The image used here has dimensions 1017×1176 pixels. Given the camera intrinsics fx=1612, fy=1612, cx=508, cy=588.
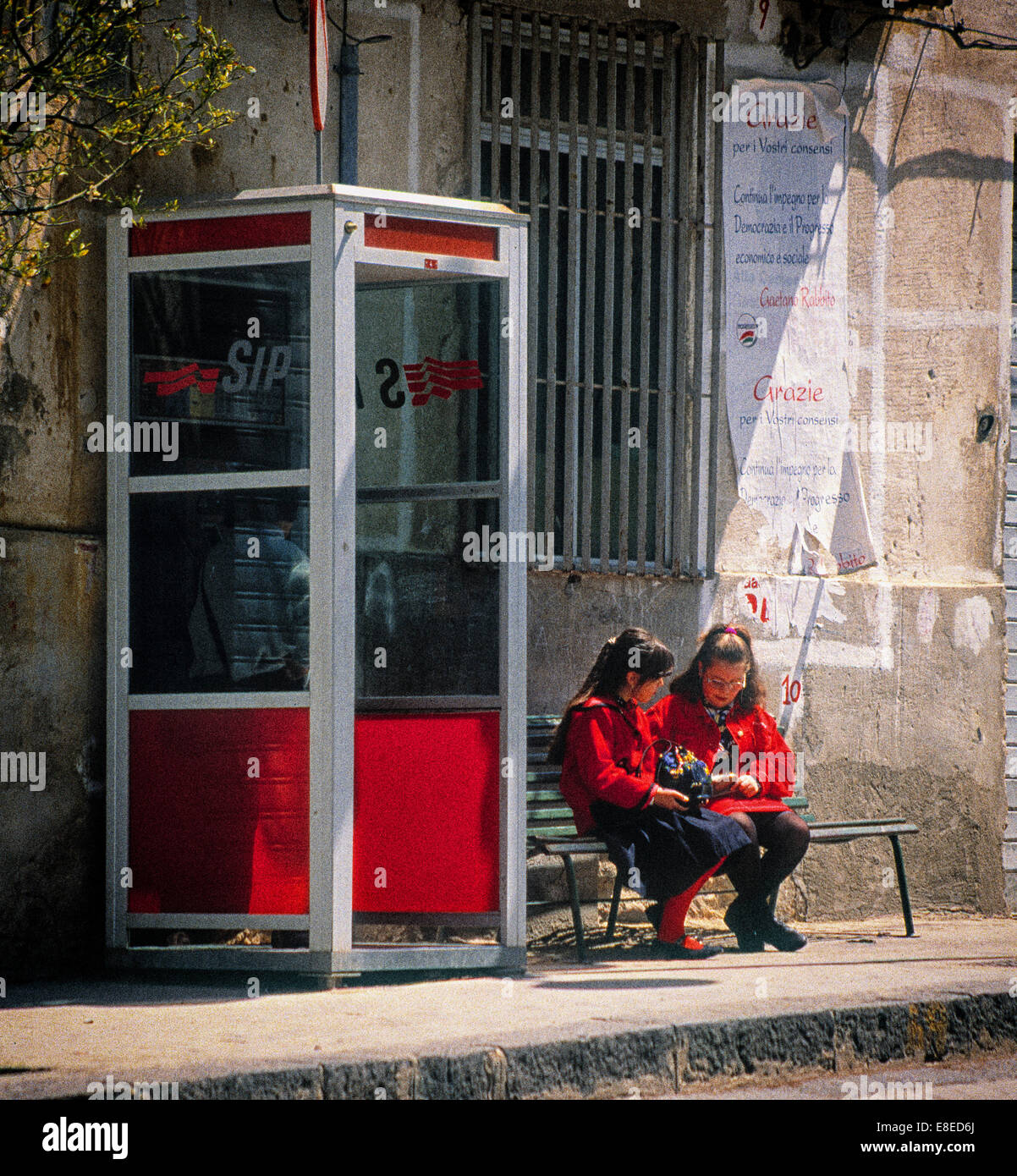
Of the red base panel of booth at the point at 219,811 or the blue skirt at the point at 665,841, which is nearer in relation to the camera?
the red base panel of booth at the point at 219,811

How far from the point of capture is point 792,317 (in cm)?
829

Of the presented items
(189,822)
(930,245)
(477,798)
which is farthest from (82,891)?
(930,245)

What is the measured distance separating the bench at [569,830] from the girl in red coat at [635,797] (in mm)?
87

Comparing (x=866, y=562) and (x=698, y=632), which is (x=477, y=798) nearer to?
(x=698, y=632)

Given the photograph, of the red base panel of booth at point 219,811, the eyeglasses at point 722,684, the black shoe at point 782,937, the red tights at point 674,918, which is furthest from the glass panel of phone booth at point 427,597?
the black shoe at point 782,937

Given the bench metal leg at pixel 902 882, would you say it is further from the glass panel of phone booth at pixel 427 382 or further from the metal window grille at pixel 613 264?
the glass panel of phone booth at pixel 427 382

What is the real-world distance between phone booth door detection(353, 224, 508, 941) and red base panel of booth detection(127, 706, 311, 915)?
0.26m

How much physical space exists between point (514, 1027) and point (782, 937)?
2.64 meters

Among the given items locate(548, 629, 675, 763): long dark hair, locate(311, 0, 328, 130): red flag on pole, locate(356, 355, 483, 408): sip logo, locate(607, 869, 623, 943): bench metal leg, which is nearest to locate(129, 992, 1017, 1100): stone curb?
locate(607, 869, 623, 943): bench metal leg

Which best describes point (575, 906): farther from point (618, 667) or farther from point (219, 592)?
point (219, 592)

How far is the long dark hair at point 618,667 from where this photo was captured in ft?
23.2

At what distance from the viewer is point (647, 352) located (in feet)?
26.2

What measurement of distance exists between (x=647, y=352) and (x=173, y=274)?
8.65ft
